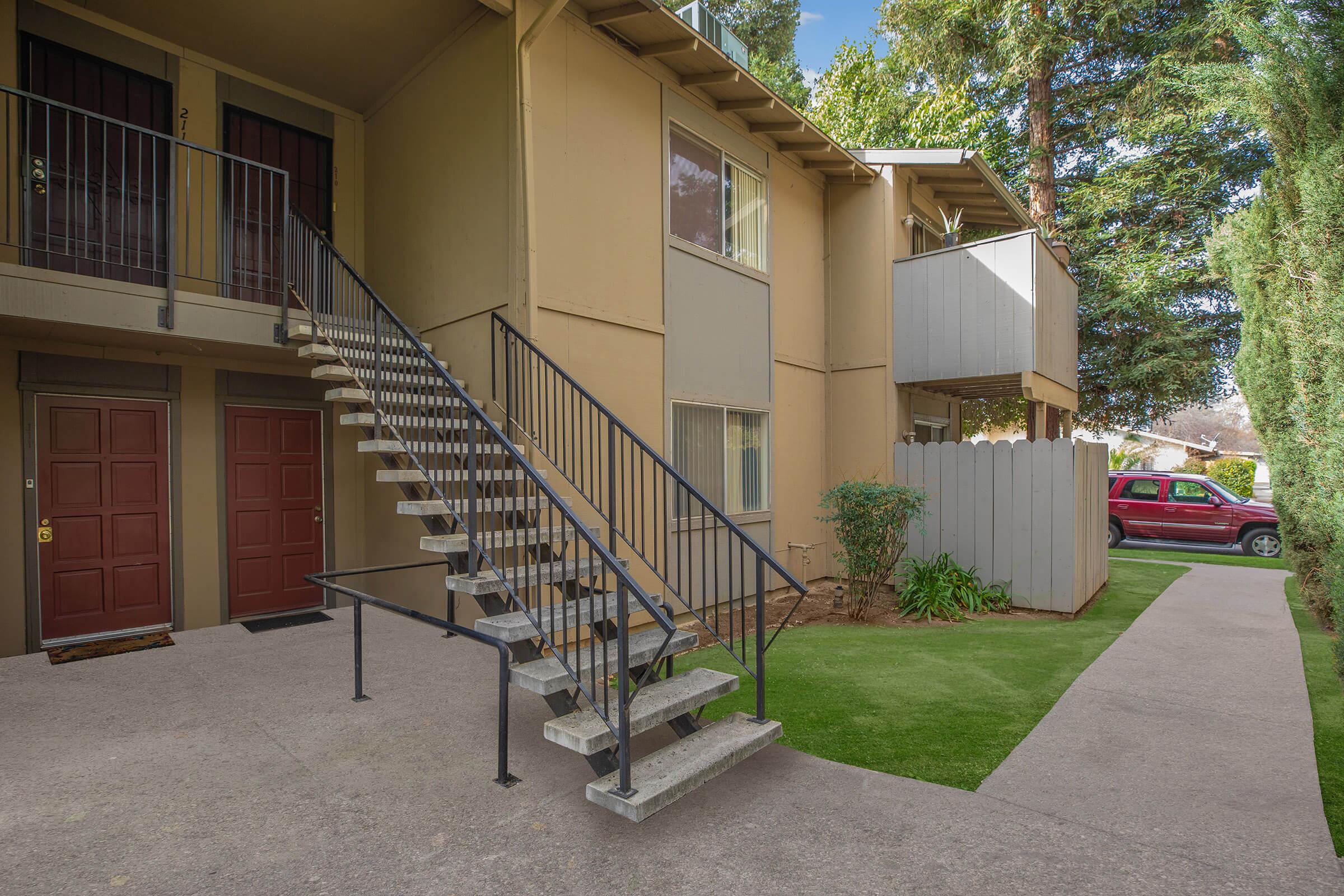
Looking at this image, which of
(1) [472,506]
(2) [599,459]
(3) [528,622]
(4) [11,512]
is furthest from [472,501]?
(4) [11,512]

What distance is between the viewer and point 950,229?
9914 millimetres

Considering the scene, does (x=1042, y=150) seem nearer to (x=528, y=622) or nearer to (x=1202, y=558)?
(x=1202, y=558)

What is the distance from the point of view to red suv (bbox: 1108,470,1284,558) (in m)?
12.6

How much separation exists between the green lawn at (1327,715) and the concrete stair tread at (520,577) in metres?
3.34

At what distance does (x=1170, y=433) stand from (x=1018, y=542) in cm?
5494

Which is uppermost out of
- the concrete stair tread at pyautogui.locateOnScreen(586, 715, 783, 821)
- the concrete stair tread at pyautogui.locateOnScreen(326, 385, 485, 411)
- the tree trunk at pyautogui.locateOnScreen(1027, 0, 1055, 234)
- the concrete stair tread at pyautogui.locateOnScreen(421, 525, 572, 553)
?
the tree trunk at pyautogui.locateOnScreen(1027, 0, 1055, 234)

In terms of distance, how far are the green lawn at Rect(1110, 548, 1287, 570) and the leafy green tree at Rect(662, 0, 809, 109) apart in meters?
14.4

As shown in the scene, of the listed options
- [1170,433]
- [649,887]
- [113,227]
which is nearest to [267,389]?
[113,227]

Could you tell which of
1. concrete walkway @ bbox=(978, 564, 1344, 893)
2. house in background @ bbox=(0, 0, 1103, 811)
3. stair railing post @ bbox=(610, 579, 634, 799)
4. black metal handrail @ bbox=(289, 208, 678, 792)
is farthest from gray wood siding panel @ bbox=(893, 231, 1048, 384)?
stair railing post @ bbox=(610, 579, 634, 799)

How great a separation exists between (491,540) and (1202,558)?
12977 mm

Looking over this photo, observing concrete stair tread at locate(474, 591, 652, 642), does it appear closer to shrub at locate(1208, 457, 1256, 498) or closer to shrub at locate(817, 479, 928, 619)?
shrub at locate(817, 479, 928, 619)

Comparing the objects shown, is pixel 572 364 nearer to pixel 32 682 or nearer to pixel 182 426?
pixel 182 426

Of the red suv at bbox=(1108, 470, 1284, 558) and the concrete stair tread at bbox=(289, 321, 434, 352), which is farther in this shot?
the red suv at bbox=(1108, 470, 1284, 558)

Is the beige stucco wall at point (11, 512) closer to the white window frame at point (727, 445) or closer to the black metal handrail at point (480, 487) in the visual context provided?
the black metal handrail at point (480, 487)
